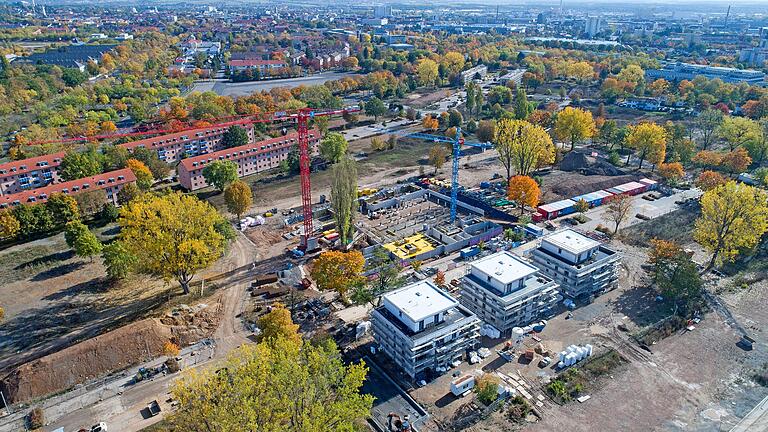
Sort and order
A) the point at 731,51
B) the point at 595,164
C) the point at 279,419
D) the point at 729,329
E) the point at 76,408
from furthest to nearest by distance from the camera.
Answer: the point at 731,51
the point at 595,164
the point at 729,329
the point at 76,408
the point at 279,419

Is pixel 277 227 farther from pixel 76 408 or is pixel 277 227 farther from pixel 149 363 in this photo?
pixel 76 408

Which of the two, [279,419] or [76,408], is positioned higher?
[279,419]

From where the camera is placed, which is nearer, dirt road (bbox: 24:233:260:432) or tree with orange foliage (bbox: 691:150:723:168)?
dirt road (bbox: 24:233:260:432)

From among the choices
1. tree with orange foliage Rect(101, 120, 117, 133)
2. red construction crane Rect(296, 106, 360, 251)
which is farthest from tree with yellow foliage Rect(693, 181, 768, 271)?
tree with orange foliage Rect(101, 120, 117, 133)

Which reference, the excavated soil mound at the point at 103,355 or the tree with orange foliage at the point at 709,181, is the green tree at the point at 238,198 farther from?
the tree with orange foliage at the point at 709,181

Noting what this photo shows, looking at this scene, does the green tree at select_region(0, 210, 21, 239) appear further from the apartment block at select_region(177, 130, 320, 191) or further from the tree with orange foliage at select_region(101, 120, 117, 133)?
the tree with orange foliage at select_region(101, 120, 117, 133)

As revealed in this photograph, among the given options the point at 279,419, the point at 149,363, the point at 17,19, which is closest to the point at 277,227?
the point at 149,363

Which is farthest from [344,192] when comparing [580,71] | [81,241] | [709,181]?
[580,71]
